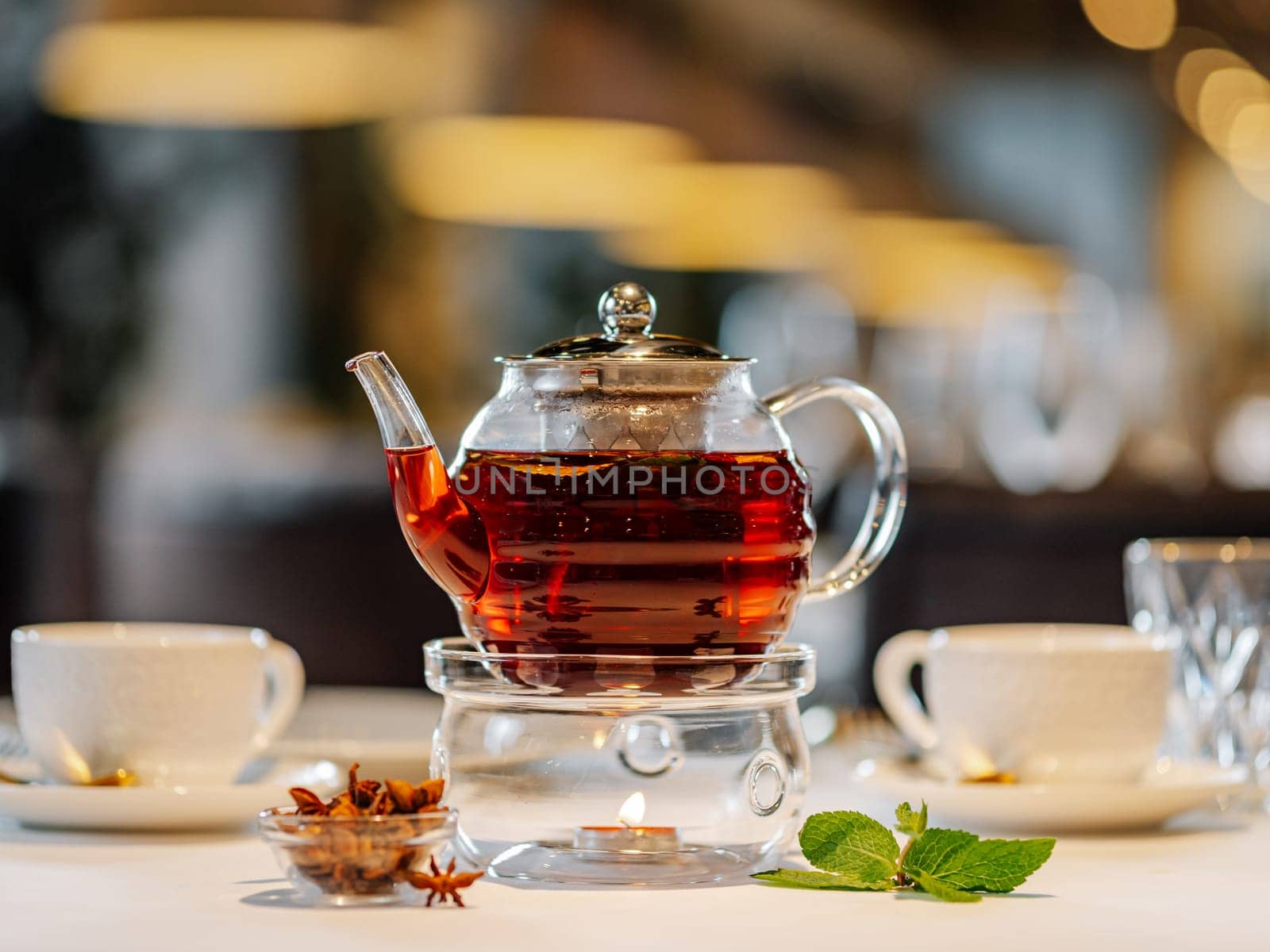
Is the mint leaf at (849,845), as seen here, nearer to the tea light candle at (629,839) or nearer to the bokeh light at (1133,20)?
the tea light candle at (629,839)

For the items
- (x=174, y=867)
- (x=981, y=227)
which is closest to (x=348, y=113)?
(x=981, y=227)

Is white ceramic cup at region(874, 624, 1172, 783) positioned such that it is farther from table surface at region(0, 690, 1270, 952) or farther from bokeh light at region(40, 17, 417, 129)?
bokeh light at region(40, 17, 417, 129)

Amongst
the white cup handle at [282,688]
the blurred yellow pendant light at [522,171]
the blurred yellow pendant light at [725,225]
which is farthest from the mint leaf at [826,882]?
the blurred yellow pendant light at [725,225]

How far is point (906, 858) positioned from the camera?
748 mm

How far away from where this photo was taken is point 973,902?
2.36 feet

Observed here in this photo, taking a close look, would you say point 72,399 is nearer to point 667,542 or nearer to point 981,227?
point 981,227

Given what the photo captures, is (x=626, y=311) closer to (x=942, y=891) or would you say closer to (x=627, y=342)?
(x=627, y=342)

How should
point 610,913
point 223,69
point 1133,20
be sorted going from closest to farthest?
point 610,913 < point 1133,20 < point 223,69

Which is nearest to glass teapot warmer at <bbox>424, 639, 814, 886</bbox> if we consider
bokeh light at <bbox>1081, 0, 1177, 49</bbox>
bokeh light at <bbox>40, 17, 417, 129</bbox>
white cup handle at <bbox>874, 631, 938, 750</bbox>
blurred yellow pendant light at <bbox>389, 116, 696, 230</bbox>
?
white cup handle at <bbox>874, 631, 938, 750</bbox>

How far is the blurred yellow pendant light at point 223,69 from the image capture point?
397 cm

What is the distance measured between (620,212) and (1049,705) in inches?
234

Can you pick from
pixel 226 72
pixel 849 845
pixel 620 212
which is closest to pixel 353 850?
pixel 849 845

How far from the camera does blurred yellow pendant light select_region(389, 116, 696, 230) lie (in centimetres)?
615

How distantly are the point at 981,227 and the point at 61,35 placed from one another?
123 inches
